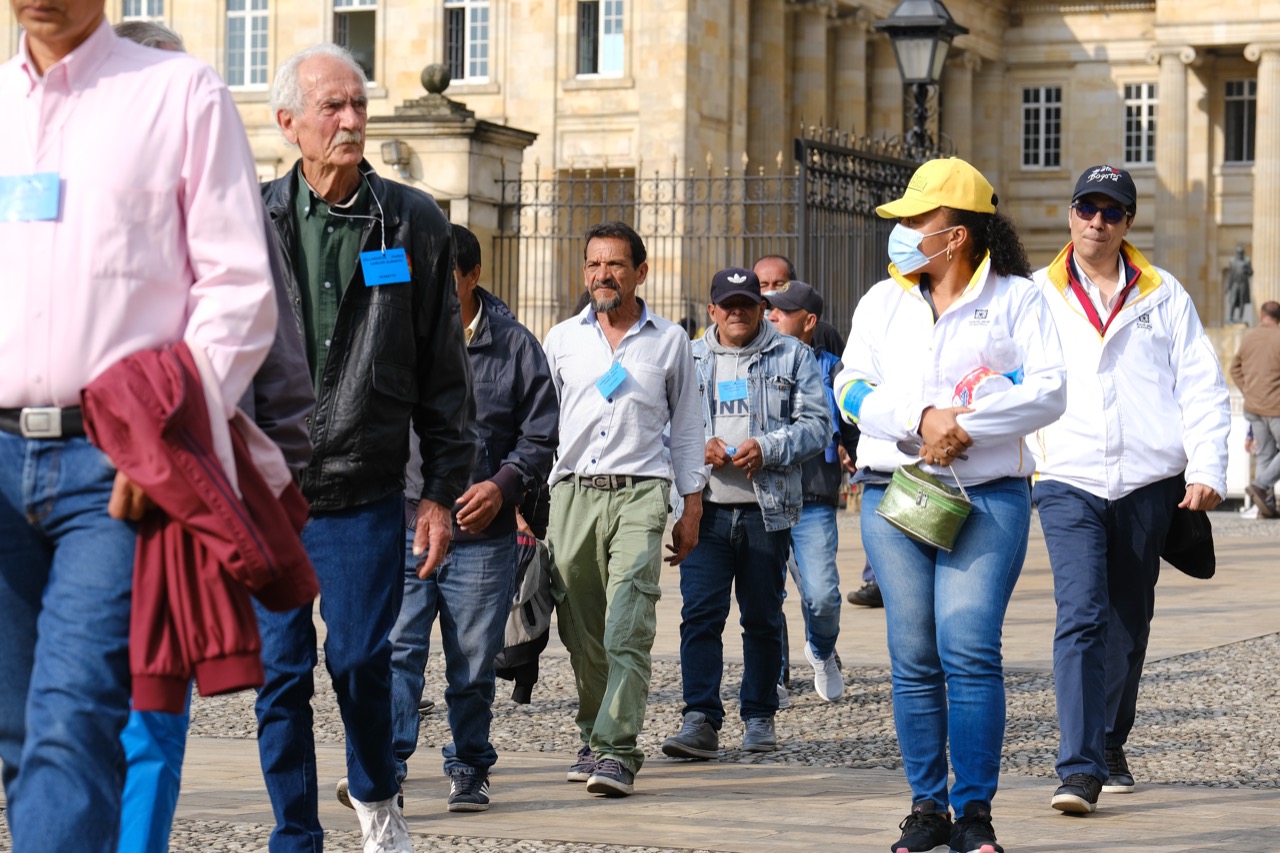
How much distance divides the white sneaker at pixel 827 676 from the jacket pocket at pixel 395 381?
4076mm

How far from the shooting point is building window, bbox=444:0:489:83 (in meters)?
40.9

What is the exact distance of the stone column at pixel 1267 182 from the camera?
51000mm

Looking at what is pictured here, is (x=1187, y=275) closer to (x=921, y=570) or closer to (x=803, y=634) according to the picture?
(x=803, y=634)

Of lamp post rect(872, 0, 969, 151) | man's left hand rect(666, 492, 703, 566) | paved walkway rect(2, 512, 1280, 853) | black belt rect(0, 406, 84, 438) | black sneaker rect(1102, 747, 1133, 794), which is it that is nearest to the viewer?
black belt rect(0, 406, 84, 438)

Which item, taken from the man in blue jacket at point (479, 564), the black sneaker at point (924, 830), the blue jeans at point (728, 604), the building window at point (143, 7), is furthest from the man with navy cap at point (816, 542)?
the building window at point (143, 7)

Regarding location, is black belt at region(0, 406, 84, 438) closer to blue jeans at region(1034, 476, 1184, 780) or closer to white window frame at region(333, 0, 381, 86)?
blue jeans at region(1034, 476, 1184, 780)

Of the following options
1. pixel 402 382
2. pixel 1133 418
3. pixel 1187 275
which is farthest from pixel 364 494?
pixel 1187 275

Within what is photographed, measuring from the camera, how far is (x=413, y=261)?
573cm

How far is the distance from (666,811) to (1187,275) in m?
49.5

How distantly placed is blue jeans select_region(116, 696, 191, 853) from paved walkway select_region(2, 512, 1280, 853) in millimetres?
2066

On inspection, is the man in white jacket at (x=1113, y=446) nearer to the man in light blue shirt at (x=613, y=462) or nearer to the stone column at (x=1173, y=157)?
the man in light blue shirt at (x=613, y=462)

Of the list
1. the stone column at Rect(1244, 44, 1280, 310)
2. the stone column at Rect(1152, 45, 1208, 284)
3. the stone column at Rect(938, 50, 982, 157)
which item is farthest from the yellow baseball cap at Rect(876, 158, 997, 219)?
the stone column at Rect(1152, 45, 1208, 284)

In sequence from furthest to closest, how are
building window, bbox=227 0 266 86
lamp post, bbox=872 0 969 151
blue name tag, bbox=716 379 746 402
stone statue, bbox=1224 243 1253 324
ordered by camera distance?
stone statue, bbox=1224 243 1253 324 → building window, bbox=227 0 266 86 → lamp post, bbox=872 0 969 151 → blue name tag, bbox=716 379 746 402

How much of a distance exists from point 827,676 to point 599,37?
31567 millimetres
